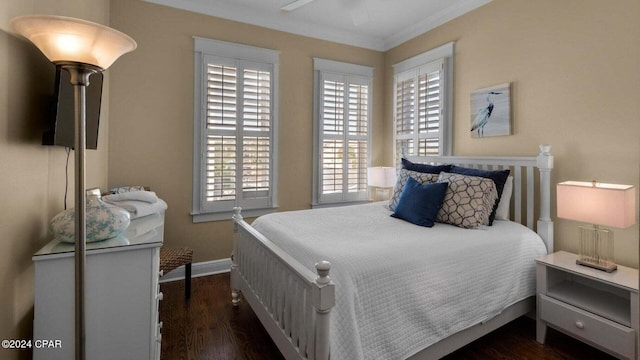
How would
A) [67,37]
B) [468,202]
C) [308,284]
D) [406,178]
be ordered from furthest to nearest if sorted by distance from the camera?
[406,178] < [468,202] < [308,284] < [67,37]

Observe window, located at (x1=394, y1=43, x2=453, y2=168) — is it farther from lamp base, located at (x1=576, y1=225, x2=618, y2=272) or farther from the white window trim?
lamp base, located at (x1=576, y1=225, x2=618, y2=272)

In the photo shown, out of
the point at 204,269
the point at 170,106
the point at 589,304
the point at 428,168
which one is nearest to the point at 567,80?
the point at 428,168

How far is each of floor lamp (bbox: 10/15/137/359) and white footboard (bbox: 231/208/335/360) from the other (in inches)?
33.4

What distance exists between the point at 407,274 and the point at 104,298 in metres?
1.38

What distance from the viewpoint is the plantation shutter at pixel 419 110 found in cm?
346

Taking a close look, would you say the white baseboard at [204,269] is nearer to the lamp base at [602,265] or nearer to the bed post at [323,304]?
the bed post at [323,304]

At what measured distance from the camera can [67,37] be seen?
1.05 meters

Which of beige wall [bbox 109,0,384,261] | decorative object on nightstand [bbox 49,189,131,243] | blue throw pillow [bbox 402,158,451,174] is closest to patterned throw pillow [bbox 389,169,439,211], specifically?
blue throw pillow [bbox 402,158,451,174]

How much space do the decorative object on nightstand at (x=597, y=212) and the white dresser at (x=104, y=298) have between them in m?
2.38

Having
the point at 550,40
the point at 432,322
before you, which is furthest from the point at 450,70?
the point at 432,322

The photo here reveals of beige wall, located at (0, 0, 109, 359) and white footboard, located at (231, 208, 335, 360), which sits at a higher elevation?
beige wall, located at (0, 0, 109, 359)

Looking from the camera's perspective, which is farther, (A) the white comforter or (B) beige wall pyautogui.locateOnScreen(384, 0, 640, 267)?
(B) beige wall pyautogui.locateOnScreen(384, 0, 640, 267)

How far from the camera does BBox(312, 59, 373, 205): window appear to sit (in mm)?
3836

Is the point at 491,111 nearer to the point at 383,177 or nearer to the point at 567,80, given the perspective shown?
the point at 567,80
